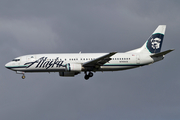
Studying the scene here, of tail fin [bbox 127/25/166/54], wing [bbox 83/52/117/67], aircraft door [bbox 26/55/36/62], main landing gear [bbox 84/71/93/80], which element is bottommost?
main landing gear [bbox 84/71/93/80]

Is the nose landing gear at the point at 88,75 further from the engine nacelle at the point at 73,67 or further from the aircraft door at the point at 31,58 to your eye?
the aircraft door at the point at 31,58

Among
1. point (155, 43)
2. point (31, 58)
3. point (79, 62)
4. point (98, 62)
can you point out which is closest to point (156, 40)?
point (155, 43)

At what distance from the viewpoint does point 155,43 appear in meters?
56.6

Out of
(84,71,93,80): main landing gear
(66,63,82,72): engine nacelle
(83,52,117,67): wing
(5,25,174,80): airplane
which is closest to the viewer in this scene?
(83,52,117,67): wing

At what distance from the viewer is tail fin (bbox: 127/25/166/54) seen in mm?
55941

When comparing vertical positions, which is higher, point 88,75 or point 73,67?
point 73,67

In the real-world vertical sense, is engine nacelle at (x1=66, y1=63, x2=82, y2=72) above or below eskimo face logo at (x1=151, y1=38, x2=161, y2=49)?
below

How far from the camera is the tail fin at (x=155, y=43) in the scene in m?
55.9

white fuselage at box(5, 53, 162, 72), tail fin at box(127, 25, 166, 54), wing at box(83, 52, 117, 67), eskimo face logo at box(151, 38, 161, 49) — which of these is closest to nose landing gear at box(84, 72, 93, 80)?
white fuselage at box(5, 53, 162, 72)

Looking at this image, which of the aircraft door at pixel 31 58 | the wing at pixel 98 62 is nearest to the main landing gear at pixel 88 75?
the wing at pixel 98 62


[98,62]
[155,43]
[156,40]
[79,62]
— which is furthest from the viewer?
[156,40]

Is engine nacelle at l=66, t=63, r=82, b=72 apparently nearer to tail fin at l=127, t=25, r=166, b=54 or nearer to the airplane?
the airplane

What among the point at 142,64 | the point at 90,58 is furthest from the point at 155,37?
the point at 90,58

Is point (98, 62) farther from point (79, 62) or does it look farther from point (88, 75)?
point (88, 75)
